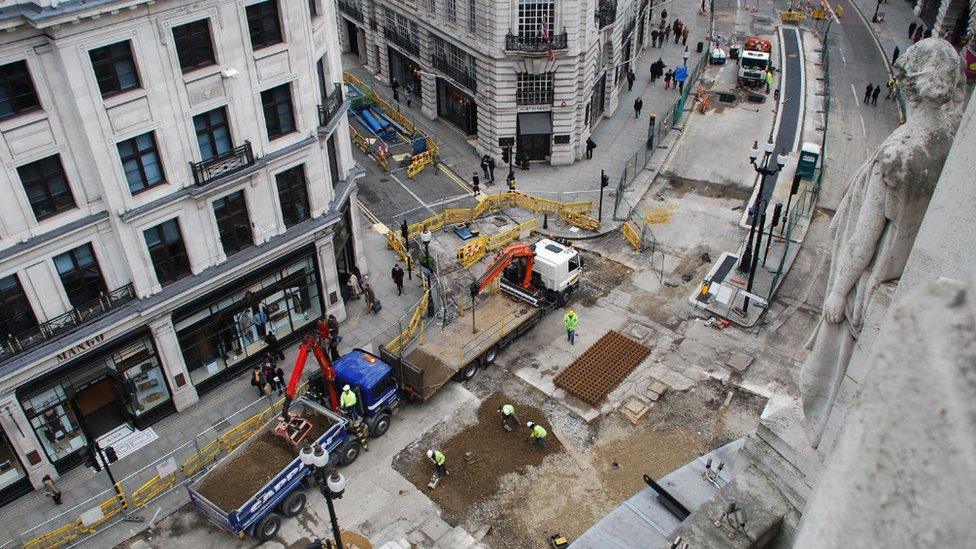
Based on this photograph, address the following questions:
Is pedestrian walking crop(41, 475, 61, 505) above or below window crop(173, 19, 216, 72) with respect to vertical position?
below

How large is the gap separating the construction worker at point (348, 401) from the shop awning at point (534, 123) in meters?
27.3

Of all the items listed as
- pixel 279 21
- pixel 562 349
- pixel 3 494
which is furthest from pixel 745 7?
pixel 3 494

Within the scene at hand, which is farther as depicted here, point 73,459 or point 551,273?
point 551,273

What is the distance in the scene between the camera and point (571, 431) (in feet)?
113

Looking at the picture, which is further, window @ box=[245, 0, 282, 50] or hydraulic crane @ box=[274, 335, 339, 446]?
window @ box=[245, 0, 282, 50]

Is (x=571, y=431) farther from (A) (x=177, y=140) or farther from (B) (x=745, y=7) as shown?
(B) (x=745, y=7)

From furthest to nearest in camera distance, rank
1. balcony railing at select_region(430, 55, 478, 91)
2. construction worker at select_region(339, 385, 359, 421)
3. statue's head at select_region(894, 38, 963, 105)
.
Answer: balcony railing at select_region(430, 55, 478, 91), construction worker at select_region(339, 385, 359, 421), statue's head at select_region(894, 38, 963, 105)

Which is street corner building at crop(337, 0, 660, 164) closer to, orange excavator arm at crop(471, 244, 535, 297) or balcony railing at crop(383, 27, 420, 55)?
balcony railing at crop(383, 27, 420, 55)

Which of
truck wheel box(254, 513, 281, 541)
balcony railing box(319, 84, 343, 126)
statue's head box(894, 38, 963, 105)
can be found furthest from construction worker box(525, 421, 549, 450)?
statue's head box(894, 38, 963, 105)

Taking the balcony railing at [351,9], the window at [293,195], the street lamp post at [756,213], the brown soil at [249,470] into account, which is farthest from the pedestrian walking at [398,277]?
the balcony railing at [351,9]

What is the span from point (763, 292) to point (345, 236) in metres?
22.0

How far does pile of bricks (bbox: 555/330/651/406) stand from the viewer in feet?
119

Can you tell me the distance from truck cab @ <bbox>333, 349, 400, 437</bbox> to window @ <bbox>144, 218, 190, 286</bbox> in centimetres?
757

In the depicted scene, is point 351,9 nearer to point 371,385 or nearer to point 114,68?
point 114,68
